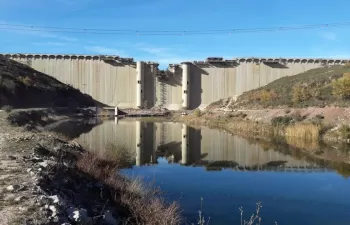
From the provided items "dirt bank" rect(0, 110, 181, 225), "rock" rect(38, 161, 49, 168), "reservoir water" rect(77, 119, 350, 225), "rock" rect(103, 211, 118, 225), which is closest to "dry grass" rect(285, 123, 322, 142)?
"reservoir water" rect(77, 119, 350, 225)

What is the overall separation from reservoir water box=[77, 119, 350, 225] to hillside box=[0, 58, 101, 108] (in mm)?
37215

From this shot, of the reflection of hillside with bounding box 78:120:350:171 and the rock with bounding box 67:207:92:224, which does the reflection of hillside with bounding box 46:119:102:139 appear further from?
the rock with bounding box 67:207:92:224

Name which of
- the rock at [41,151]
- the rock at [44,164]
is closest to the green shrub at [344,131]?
the rock at [41,151]

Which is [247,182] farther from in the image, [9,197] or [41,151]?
[9,197]

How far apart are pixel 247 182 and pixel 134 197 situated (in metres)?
6.84

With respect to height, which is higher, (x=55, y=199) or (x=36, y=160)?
(x=36, y=160)

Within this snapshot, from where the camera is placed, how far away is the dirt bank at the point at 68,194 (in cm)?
697

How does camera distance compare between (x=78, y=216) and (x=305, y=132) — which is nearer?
(x=78, y=216)

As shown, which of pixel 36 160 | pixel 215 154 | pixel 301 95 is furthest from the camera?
pixel 301 95

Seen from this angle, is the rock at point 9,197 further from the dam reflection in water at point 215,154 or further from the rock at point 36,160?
the dam reflection in water at point 215,154

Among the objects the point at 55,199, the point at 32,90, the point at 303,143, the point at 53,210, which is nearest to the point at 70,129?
the point at 303,143

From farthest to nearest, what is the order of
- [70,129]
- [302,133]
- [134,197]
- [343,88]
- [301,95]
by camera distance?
[301,95] → [70,129] → [343,88] → [302,133] → [134,197]

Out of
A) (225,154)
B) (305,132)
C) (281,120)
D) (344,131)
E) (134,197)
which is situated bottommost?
(225,154)

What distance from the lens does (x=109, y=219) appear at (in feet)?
26.9
